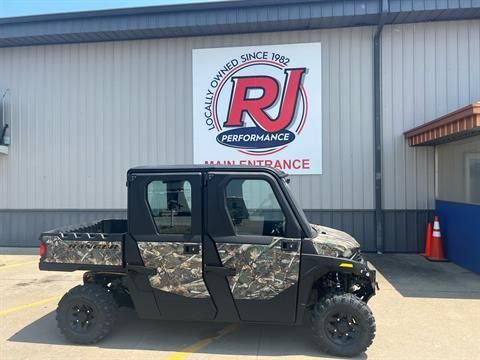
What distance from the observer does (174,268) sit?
4.19 m

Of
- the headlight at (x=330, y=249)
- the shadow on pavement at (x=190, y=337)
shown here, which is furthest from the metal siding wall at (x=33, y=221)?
the headlight at (x=330, y=249)

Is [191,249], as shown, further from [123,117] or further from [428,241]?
[123,117]

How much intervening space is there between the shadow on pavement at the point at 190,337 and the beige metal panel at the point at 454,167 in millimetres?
5118

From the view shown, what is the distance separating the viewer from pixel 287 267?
404 cm

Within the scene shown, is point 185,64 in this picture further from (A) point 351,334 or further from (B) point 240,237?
(A) point 351,334

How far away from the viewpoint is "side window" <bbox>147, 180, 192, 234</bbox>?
167 inches

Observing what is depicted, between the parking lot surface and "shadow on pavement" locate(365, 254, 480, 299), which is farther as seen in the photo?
"shadow on pavement" locate(365, 254, 480, 299)

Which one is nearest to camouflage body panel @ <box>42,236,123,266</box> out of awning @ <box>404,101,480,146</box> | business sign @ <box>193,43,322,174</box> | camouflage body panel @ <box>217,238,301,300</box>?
camouflage body panel @ <box>217,238,301,300</box>

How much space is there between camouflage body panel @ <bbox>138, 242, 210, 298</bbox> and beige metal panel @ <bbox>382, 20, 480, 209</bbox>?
6.69 metres

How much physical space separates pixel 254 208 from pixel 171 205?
894 mm

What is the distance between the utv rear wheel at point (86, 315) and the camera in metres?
4.29

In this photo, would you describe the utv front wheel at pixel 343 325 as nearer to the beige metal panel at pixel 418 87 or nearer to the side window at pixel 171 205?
the side window at pixel 171 205

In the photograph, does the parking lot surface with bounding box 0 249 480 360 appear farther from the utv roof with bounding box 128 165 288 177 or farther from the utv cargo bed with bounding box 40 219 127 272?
the utv roof with bounding box 128 165 288 177

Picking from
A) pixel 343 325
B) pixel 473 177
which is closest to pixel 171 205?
pixel 343 325
